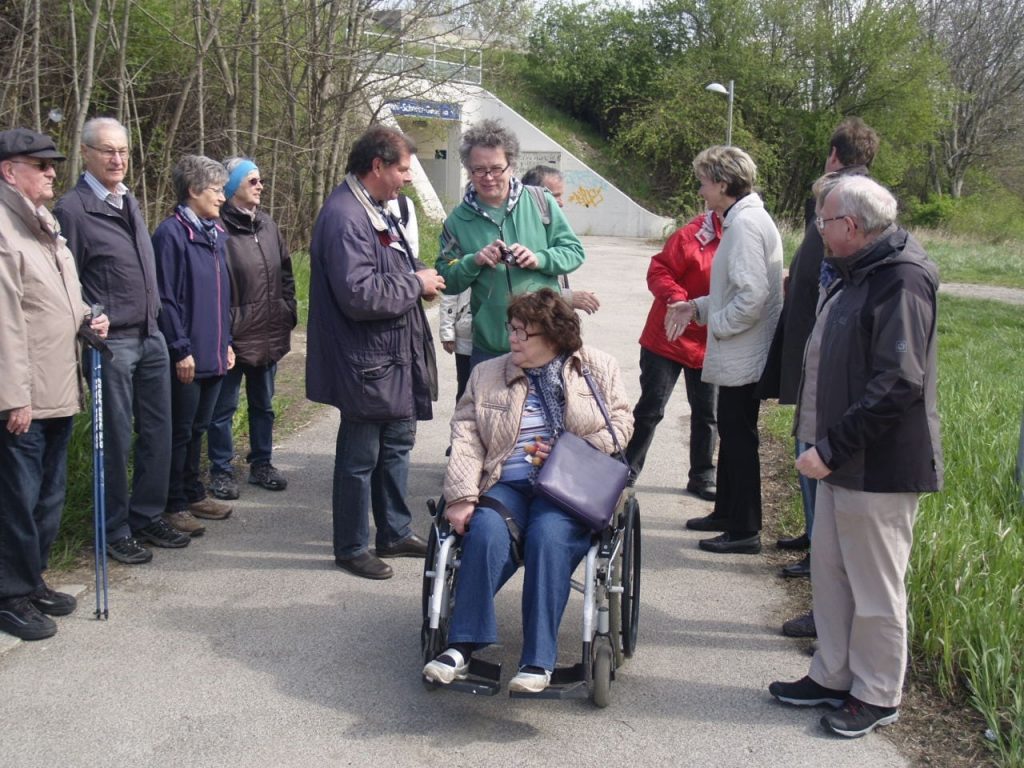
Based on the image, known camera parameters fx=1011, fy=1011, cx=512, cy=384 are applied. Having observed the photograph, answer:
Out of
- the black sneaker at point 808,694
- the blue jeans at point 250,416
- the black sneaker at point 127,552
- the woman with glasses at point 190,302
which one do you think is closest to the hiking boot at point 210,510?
the woman with glasses at point 190,302

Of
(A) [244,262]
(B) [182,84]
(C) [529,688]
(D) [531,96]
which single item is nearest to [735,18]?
(D) [531,96]

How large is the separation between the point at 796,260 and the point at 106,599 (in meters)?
3.40

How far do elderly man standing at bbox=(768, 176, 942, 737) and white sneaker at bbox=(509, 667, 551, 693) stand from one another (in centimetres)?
99

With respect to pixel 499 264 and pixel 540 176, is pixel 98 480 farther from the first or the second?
pixel 540 176

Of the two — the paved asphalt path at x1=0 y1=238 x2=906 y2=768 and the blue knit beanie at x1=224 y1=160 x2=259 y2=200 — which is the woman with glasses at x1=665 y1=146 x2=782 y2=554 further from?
the blue knit beanie at x1=224 y1=160 x2=259 y2=200

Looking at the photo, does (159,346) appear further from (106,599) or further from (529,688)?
(529,688)

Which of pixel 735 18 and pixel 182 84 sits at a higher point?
pixel 735 18

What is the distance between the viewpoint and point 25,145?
3.94m

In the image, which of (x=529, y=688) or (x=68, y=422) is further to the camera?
(x=68, y=422)

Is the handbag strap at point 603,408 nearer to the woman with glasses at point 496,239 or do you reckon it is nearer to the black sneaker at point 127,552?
the woman with glasses at point 496,239

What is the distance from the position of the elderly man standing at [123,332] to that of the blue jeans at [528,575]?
2.02m

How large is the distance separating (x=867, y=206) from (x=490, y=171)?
208cm

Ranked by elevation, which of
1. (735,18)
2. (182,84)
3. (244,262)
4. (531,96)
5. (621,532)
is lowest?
(621,532)

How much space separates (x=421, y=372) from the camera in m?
4.79
